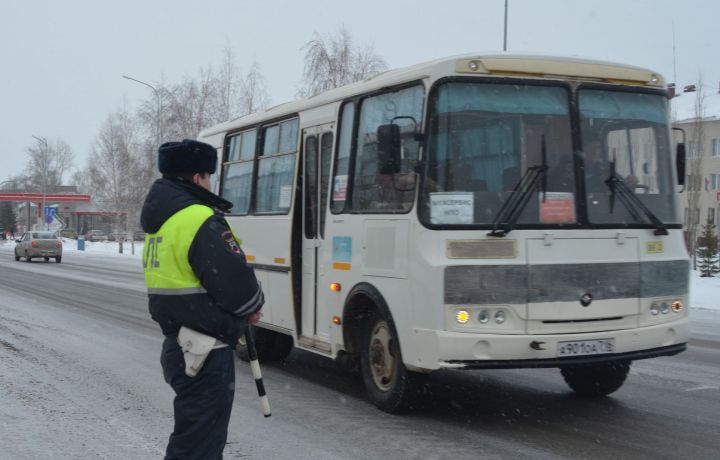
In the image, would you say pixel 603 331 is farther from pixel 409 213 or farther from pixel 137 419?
pixel 137 419

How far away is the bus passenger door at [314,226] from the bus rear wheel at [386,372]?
0.80 meters

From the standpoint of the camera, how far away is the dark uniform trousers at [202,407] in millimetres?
3707

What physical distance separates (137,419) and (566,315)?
3541 mm

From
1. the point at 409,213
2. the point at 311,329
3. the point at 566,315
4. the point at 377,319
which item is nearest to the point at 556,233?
the point at 566,315

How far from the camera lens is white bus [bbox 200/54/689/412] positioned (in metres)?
6.34

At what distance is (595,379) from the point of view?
25.8ft

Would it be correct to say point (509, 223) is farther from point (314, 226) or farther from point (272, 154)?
point (272, 154)

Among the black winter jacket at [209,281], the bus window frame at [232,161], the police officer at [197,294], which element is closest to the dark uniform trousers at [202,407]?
the police officer at [197,294]

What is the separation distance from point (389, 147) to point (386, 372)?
191cm

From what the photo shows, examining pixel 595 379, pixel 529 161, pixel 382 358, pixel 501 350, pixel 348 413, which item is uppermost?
pixel 529 161

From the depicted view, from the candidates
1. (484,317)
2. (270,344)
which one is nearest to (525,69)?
(484,317)

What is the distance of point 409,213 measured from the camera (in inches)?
262

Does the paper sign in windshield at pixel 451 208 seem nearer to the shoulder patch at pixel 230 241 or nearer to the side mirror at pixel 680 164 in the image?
the side mirror at pixel 680 164

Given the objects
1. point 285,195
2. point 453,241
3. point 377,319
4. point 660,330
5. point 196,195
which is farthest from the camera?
point 285,195
